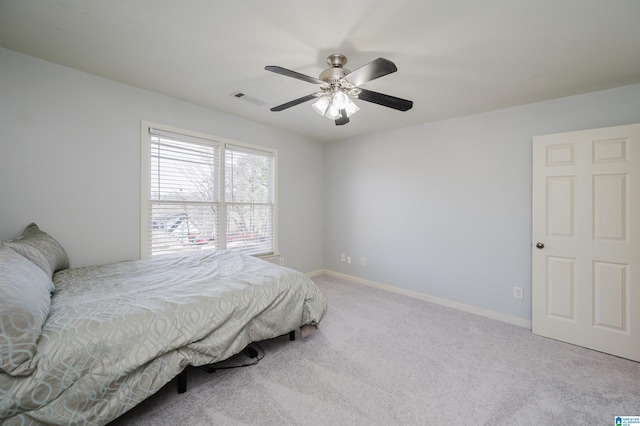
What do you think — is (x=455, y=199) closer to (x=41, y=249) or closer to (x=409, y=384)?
(x=409, y=384)

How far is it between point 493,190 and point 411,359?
2190 millimetres

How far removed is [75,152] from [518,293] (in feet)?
15.6

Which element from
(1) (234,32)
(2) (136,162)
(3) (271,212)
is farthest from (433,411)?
(2) (136,162)

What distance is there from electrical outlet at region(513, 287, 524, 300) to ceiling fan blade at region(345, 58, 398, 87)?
2828mm

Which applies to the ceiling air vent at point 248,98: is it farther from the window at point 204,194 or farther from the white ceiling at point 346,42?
the window at point 204,194

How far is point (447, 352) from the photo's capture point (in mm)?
2326

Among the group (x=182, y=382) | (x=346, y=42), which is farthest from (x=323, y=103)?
(x=182, y=382)

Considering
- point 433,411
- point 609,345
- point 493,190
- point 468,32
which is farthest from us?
point 493,190

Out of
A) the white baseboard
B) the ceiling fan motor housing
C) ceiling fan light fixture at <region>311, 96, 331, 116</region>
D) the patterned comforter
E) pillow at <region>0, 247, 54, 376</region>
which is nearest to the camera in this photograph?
pillow at <region>0, 247, 54, 376</region>

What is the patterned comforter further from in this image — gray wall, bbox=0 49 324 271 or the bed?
gray wall, bbox=0 49 324 271

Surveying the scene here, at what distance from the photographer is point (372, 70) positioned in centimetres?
166

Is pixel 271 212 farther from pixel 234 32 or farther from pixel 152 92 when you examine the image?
pixel 234 32

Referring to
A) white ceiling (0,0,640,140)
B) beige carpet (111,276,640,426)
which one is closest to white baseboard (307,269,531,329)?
beige carpet (111,276,640,426)

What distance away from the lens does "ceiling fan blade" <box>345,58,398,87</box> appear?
5.08 ft
